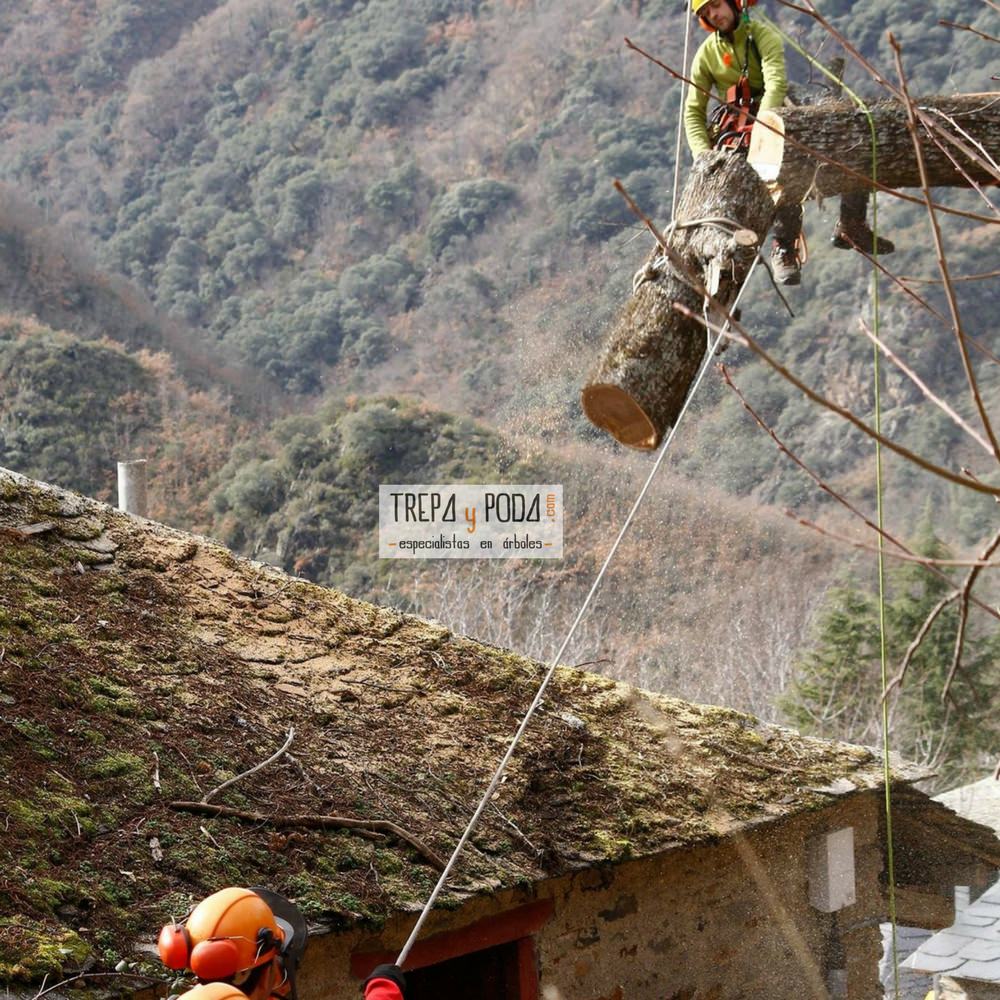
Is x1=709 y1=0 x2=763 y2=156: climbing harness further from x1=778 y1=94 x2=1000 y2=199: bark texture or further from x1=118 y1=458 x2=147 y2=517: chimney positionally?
x1=118 y1=458 x2=147 y2=517: chimney

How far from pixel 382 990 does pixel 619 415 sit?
1.93 metres

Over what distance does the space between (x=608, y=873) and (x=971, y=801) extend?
4.99 m

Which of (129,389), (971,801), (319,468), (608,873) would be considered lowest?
(608,873)

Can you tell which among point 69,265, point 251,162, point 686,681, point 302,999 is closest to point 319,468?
point 686,681

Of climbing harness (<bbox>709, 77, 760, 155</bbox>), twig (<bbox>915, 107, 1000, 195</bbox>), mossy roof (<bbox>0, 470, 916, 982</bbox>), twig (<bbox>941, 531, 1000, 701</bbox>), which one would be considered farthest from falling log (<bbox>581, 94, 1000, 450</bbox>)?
twig (<bbox>941, 531, 1000, 701</bbox>)

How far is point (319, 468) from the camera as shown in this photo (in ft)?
97.1

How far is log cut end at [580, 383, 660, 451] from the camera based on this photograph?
4.22 meters

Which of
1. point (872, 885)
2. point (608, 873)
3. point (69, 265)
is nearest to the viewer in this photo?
point (608, 873)

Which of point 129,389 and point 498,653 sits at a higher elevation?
point 129,389

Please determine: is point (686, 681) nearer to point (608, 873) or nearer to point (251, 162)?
point (608, 873)

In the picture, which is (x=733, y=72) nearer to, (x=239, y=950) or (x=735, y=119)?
(x=735, y=119)

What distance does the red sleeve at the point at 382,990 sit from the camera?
312cm

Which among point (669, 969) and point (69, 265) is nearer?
point (669, 969)

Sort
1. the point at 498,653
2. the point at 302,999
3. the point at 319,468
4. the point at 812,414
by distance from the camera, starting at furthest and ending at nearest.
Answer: the point at 812,414 → the point at 319,468 → the point at 498,653 → the point at 302,999
